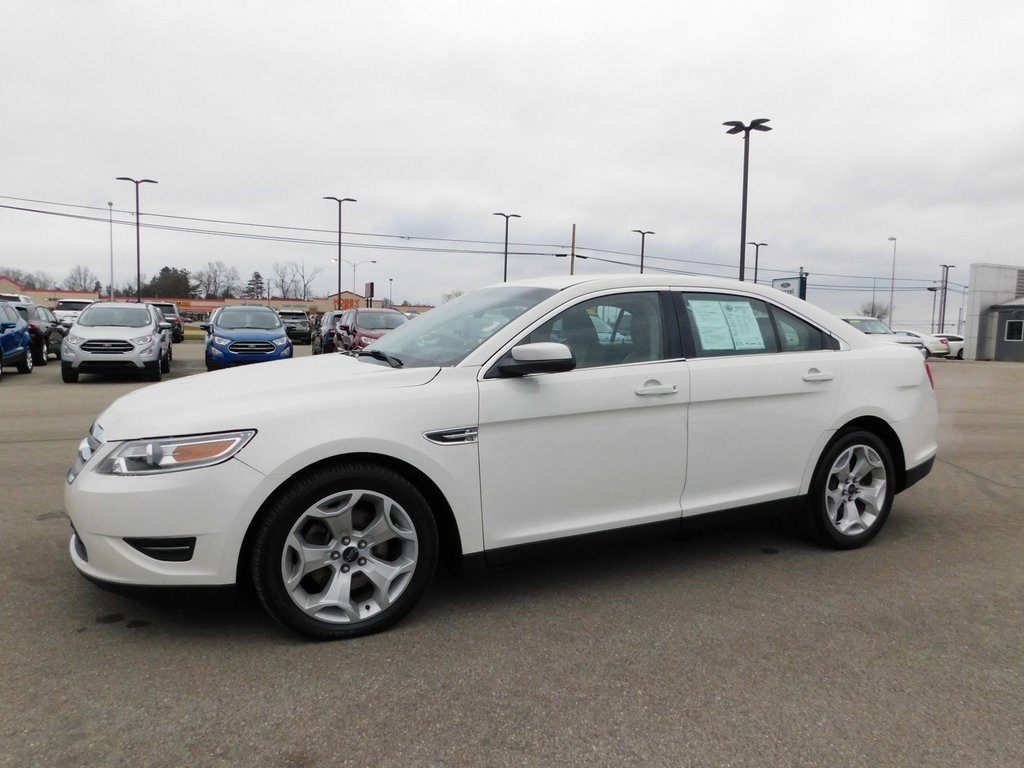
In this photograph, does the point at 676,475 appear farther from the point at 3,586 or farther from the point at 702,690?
the point at 3,586

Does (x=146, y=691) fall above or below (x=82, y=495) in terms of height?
below

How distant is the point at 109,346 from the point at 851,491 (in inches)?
533

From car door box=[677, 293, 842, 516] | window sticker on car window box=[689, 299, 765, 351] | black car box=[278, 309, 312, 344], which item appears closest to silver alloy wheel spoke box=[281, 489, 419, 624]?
car door box=[677, 293, 842, 516]

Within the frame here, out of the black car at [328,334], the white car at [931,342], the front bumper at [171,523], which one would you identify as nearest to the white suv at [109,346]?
the black car at [328,334]

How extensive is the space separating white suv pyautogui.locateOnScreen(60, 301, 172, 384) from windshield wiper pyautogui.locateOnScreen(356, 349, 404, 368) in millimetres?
11615

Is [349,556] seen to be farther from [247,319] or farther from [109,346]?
[247,319]

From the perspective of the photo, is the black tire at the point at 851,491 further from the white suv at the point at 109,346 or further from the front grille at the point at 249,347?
the front grille at the point at 249,347

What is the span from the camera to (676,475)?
375 cm

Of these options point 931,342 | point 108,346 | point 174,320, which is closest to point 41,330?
point 108,346

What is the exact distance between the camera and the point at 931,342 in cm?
3619

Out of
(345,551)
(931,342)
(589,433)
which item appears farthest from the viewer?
(931,342)

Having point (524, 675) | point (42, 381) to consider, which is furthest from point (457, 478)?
point (42, 381)

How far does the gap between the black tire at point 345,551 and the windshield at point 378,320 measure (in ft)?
49.0

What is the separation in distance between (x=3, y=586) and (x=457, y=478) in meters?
2.39
